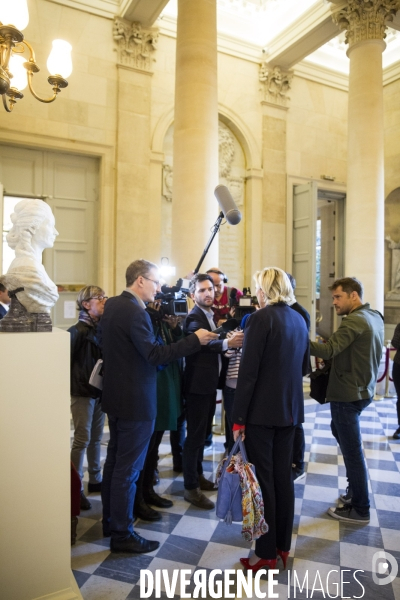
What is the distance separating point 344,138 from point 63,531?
11107mm

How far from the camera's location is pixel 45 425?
2205 mm

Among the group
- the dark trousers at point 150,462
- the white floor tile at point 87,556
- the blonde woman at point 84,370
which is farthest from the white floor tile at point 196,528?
the blonde woman at point 84,370

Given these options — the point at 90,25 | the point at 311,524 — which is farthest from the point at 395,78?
the point at 311,524

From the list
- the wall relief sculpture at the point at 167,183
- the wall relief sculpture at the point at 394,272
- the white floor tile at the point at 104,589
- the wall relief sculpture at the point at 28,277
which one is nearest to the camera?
the wall relief sculpture at the point at 28,277

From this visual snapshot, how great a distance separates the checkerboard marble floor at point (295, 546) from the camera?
2.55 metres

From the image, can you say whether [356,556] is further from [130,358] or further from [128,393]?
[130,358]

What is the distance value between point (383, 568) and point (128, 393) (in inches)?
75.2

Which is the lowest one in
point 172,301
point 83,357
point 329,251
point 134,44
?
point 83,357

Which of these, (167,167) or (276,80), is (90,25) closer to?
(167,167)

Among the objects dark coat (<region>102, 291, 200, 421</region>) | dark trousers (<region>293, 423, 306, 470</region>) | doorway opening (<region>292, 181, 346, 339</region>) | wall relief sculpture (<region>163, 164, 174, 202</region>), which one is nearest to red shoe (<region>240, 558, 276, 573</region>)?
dark coat (<region>102, 291, 200, 421</region>)

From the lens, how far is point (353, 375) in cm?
329

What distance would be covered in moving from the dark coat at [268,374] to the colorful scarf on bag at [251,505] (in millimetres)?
288

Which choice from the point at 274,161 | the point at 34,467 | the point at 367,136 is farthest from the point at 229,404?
the point at 274,161

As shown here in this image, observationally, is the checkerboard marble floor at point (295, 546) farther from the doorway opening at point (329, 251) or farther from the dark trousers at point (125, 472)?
the doorway opening at point (329, 251)
